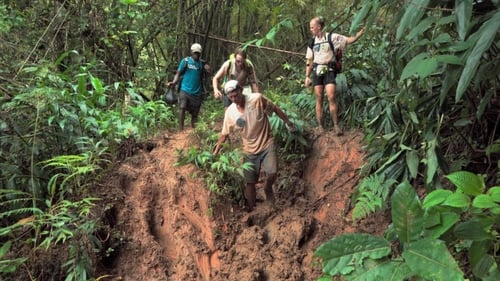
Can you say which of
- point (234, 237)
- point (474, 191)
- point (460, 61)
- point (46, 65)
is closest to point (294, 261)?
point (234, 237)

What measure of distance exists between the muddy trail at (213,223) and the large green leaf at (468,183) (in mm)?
2288

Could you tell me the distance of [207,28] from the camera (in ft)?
34.6

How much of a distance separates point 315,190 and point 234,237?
1.49 metres

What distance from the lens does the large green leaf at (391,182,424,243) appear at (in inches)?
80.3

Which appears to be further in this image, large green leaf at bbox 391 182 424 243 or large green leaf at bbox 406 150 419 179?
large green leaf at bbox 406 150 419 179

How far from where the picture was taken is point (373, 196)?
13.3ft

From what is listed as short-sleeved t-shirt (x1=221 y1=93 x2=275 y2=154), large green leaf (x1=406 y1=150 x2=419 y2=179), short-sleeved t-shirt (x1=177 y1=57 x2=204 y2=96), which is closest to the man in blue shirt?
short-sleeved t-shirt (x1=177 y1=57 x2=204 y2=96)

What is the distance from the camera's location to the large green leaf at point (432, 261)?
6.09ft

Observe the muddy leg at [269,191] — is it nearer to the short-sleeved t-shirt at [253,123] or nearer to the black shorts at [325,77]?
the short-sleeved t-shirt at [253,123]

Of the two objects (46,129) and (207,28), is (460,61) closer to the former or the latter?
(46,129)

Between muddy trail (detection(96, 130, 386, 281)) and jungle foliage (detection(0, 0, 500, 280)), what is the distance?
26 centimetres

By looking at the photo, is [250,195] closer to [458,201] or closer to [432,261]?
[458,201]

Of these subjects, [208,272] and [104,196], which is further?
[104,196]

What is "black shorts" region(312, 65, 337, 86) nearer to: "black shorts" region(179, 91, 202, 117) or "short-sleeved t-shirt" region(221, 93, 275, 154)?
"short-sleeved t-shirt" region(221, 93, 275, 154)
